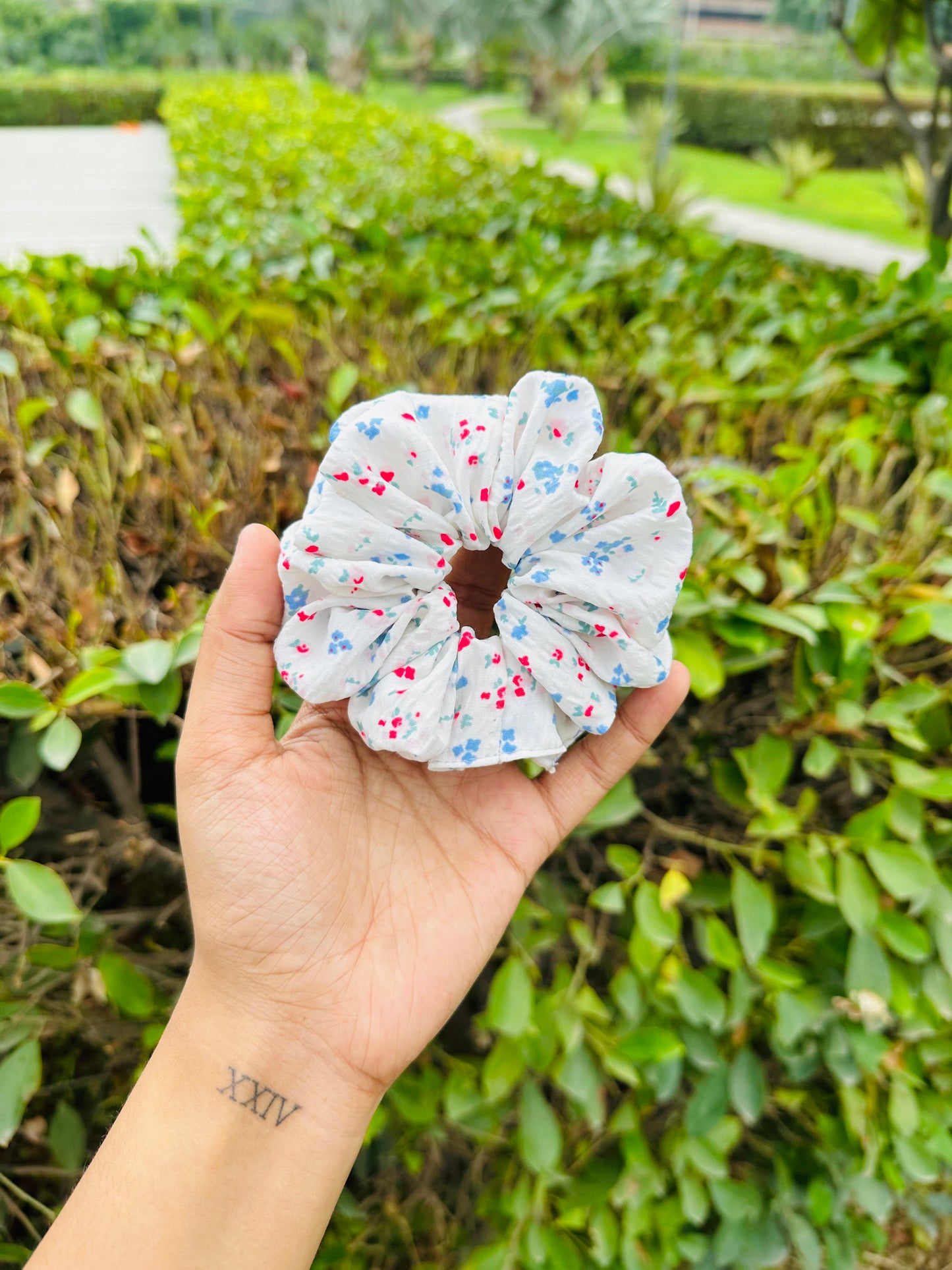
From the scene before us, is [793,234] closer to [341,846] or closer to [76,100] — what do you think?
[76,100]

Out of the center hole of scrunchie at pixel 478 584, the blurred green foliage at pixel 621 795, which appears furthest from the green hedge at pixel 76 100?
the center hole of scrunchie at pixel 478 584

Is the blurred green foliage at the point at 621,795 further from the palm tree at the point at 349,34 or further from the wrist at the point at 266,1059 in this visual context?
the palm tree at the point at 349,34

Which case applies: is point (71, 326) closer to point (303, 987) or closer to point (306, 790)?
point (306, 790)

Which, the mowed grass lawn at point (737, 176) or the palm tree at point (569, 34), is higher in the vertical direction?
the palm tree at point (569, 34)

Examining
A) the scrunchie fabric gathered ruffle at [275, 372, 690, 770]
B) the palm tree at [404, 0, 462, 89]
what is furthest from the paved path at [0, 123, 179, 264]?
the palm tree at [404, 0, 462, 89]

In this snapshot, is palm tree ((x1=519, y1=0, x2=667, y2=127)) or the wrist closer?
the wrist

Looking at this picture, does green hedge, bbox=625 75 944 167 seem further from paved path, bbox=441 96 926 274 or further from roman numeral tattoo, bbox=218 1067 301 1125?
roman numeral tattoo, bbox=218 1067 301 1125

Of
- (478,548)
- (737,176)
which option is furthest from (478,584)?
(737,176)
